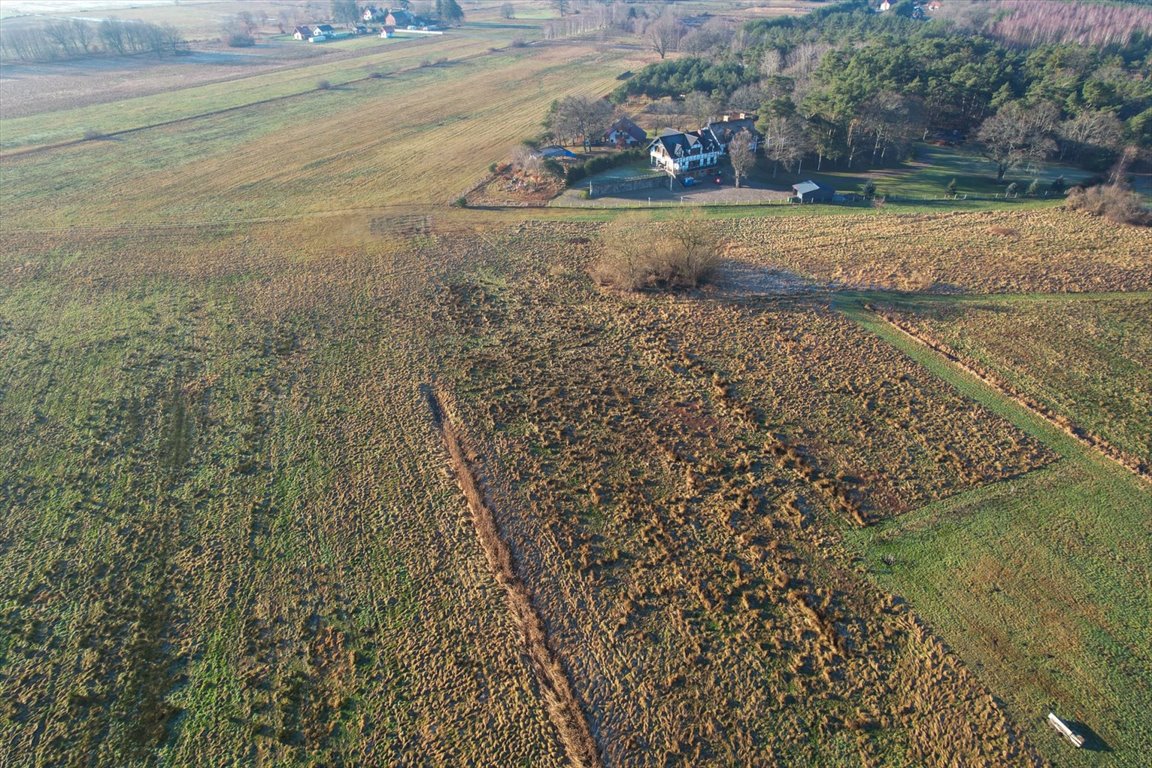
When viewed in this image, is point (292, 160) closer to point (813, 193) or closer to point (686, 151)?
point (686, 151)

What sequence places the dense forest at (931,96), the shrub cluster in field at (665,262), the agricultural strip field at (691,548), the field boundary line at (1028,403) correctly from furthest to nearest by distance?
the dense forest at (931,96), the shrub cluster in field at (665,262), the field boundary line at (1028,403), the agricultural strip field at (691,548)

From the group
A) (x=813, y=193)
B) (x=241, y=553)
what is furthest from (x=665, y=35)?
(x=241, y=553)

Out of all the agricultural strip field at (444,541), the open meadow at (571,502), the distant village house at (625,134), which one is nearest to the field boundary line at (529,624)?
the open meadow at (571,502)

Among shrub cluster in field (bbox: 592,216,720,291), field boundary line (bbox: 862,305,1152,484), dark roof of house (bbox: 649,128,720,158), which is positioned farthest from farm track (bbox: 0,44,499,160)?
field boundary line (bbox: 862,305,1152,484)

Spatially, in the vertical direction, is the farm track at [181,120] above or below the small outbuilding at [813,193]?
above

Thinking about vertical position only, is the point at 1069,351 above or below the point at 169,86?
below

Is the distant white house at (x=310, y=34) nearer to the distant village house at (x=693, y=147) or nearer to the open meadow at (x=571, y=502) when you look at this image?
the distant village house at (x=693, y=147)

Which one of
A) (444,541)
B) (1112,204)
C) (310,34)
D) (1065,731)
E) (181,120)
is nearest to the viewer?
(1065,731)

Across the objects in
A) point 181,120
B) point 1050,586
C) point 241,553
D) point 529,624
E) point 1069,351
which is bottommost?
point 1050,586

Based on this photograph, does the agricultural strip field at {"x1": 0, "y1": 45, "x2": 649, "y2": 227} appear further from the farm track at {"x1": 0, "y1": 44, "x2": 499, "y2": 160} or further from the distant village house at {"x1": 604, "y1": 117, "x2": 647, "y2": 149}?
the distant village house at {"x1": 604, "y1": 117, "x2": 647, "y2": 149}
